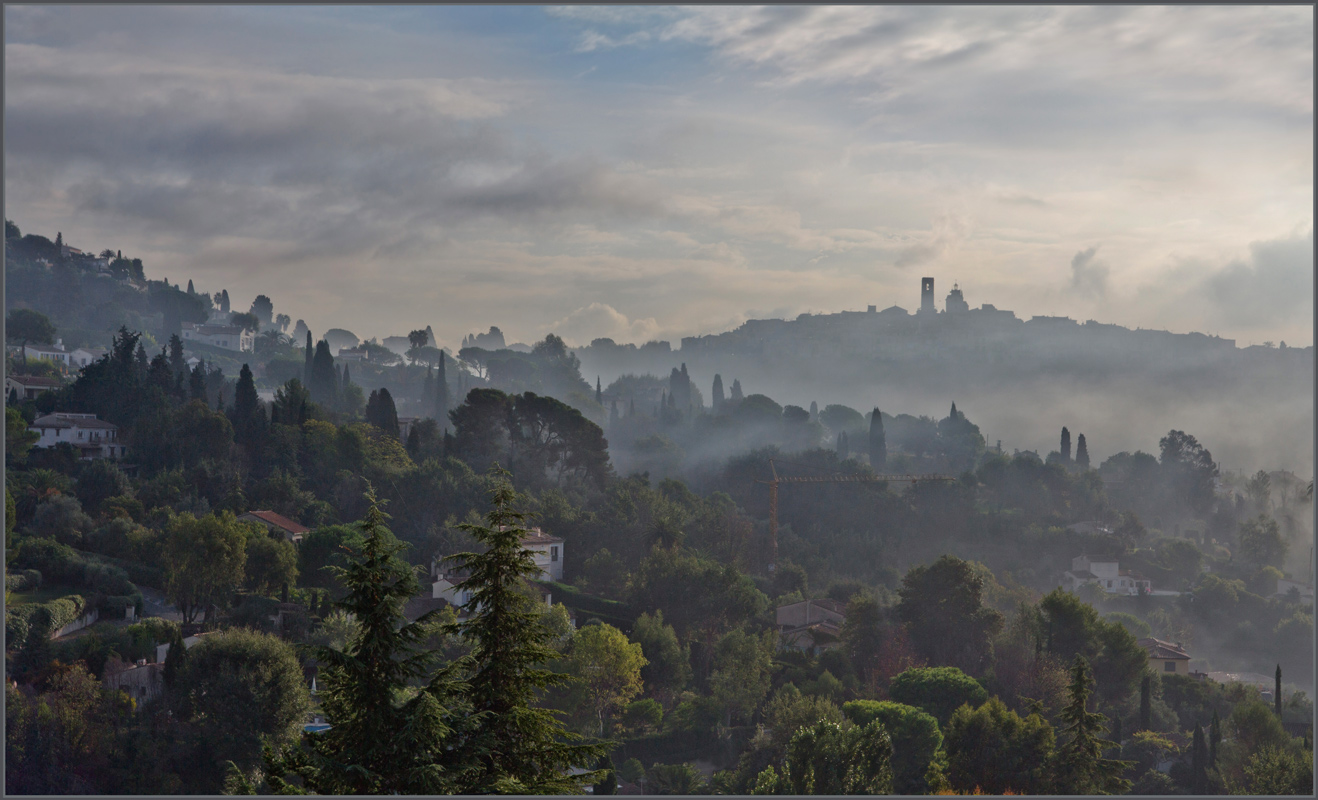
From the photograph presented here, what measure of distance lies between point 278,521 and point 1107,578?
45676 mm

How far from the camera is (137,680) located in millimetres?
25469

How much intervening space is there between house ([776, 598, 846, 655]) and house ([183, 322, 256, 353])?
7650cm

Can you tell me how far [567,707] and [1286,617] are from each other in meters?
45.4

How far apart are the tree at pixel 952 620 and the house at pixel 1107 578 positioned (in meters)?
23.8

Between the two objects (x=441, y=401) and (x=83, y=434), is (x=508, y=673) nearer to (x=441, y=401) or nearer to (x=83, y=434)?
(x=83, y=434)

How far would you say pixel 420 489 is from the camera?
44812 mm

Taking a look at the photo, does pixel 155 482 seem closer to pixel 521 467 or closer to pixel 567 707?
pixel 521 467

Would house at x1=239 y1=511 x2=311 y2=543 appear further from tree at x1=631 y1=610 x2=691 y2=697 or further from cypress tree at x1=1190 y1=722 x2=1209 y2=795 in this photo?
cypress tree at x1=1190 y1=722 x2=1209 y2=795

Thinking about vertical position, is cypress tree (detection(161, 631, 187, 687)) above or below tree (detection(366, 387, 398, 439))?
below

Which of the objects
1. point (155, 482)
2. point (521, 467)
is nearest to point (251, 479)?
point (155, 482)

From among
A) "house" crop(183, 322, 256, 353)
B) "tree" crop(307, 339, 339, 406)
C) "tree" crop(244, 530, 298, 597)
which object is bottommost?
"tree" crop(244, 530, 298, 597)

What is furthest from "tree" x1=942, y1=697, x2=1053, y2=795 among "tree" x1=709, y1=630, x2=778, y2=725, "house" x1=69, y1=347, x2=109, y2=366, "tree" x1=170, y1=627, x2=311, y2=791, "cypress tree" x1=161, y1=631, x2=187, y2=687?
"house" x1=69, y1=347, x2=109, y2=366

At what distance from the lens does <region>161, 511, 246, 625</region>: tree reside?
30125 mm

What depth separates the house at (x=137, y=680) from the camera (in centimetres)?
2531
